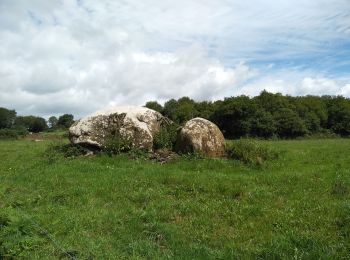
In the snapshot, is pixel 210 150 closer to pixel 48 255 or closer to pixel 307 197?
pixel 307 197

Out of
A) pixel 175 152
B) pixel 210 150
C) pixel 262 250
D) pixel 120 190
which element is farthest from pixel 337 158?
pixel 262 250

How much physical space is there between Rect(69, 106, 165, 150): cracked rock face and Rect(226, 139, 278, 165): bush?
4.29 m

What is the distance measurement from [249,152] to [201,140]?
2.40m

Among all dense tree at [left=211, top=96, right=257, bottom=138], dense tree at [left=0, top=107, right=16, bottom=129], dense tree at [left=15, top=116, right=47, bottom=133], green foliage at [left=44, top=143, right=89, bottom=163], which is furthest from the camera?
dense tree at [left=15, top=116, right=47, bottom=133]

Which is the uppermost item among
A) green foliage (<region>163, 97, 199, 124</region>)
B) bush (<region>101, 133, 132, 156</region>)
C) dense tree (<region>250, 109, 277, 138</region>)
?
green foliage (<region>163, 97, 199, 124</region>)

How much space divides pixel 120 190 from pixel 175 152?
745 cm

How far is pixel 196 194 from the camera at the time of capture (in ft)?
46.9

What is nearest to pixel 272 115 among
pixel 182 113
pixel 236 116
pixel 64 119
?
pixel 236 116

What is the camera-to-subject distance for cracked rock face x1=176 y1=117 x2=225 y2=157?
2102 cm

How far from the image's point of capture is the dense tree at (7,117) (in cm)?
10856

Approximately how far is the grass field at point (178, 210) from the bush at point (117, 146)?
2307 millimetres

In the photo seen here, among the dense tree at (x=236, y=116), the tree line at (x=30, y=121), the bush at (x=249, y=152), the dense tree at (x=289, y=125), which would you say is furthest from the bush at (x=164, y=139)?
the tree line at (x=30, y=121)

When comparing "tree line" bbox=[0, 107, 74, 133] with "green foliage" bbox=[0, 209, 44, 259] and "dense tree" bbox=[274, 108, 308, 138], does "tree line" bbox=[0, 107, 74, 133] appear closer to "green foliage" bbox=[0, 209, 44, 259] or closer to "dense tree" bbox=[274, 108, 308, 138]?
"dense tree" bbox=[274, 108, 308, 138]

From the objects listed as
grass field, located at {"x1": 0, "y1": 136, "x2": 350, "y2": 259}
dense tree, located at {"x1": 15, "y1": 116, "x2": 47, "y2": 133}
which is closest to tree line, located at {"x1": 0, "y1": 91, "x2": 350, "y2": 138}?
dense tree, located at {"x1": 15, "y1": 116, "x2": 47, "y2": 133}
